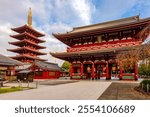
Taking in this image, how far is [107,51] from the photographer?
922 inches

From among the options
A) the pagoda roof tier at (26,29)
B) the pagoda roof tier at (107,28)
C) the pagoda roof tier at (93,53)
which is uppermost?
the pagoda roof tier at (26,29)

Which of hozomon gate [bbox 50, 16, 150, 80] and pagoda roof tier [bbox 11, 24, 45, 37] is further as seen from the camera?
pagoda roof tier [bbox 11, 24, 45, 37]

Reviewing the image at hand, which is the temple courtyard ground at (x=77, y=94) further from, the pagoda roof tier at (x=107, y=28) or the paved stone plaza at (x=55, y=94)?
the pagoda roof tier at (x=107, y=28)

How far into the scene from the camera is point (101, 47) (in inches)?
1026

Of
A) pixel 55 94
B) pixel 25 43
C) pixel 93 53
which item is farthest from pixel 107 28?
pixel 25 43

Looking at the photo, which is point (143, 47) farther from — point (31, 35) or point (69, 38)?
point (31, 35)

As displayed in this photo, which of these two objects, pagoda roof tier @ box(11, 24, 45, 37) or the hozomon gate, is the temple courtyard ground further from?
pagoda roof tier @ box(11, 24, 45, 37)

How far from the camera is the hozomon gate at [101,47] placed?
23328mm

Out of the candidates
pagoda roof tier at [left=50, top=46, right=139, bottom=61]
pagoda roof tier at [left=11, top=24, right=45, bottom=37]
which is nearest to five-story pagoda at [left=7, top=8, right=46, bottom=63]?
pagoda roof tier at [left=11, top=24, right=45, bottom=37]

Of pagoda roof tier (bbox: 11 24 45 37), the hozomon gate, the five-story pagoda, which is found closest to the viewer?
the hozomon gate

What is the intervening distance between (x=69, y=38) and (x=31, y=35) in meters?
22.2

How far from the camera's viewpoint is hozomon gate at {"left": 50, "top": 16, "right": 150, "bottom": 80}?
2333cm

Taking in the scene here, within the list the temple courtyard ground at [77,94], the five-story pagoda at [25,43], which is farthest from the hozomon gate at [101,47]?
the five-story pagoda at [25,43]

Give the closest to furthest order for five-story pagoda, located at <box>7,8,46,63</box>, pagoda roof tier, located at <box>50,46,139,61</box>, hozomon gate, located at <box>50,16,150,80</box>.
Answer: pagoda roof tier, located at <box>50,46,139,61</box>
hozomon gate, located at <box>50,16,150,80</box>
five-story pagoda, located at <box>7,8,46,63</box>
